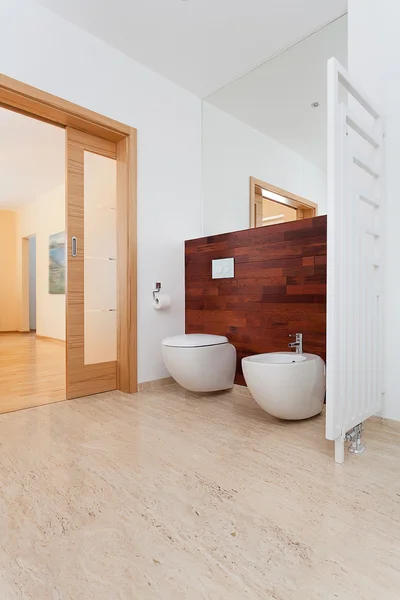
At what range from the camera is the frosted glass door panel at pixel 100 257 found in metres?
2.51

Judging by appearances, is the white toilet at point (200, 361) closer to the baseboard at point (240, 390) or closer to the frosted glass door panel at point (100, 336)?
the baseboard at point (240, 390)

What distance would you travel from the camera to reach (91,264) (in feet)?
8.27

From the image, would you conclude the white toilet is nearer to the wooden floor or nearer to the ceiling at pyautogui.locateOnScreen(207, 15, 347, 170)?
the wooden floor

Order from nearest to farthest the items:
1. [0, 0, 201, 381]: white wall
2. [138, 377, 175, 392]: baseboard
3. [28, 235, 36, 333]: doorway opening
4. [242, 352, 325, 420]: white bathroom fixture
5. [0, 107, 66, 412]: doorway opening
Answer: [242, 352, 325, 420]: white bathroom fixture → [0, 0, 201, 381]: white wall → [138, 377, 175, 392]: baseboard → [0, 107, 66, 412]: doorway opening → [28, 235, 36, 333]: doorway opening

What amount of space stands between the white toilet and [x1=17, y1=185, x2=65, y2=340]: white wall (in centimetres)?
378

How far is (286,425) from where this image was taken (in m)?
1.88

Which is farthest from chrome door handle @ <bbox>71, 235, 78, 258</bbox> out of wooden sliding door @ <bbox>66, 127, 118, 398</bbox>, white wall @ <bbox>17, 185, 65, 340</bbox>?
white wall @ <bbox>17, 185, 65, 340</bbox>

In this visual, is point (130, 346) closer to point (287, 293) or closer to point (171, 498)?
point (287, 293)

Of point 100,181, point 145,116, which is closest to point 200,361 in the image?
point 100,181

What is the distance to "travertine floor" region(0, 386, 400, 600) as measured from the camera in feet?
2.78

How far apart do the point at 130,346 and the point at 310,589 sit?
1.89m

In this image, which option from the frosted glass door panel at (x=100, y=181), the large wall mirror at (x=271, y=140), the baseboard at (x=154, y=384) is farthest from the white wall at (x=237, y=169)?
the baseboard at (x=154, y=384)

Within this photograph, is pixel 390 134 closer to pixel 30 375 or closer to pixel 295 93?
pixel 295 93

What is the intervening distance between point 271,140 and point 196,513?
2.41 meters
